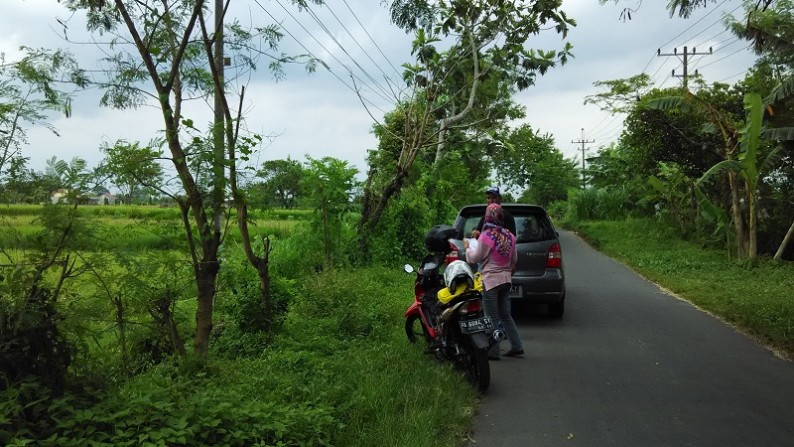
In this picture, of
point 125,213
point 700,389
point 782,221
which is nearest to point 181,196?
point 125,213

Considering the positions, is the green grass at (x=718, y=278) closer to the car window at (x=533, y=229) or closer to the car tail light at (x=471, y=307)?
the car window at (x=533, y=229)

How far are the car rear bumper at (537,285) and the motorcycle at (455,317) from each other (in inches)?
94.4

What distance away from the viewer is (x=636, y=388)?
6.36 m

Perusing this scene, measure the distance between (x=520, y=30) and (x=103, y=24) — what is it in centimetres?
1038

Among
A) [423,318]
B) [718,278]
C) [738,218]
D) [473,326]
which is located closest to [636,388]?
[473,326]

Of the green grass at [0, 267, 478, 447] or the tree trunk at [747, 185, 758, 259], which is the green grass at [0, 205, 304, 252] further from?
the tree trunk at [747, 185, 758, 259]

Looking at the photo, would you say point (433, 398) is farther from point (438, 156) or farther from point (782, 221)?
point (782, 221)

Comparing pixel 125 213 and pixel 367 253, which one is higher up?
pixel 125 213

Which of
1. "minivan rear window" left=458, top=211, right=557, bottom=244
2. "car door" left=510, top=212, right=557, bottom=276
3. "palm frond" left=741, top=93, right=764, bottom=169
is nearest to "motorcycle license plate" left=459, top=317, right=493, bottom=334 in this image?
"car door" left=510, top=212, right=557, bottom=276

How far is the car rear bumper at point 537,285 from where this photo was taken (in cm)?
956

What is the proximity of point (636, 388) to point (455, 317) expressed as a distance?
70.9 inches

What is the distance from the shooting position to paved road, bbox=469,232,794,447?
5.09 m

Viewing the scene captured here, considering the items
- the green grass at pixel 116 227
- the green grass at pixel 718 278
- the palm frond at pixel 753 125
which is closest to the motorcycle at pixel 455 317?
the green grass at pixel 116 227

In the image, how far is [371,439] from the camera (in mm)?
4629
